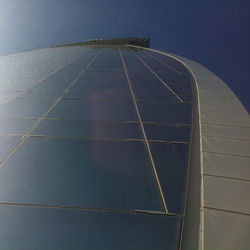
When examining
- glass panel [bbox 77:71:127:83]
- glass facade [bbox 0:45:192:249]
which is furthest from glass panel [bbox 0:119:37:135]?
glass panel [bbox 77:71:127:83]

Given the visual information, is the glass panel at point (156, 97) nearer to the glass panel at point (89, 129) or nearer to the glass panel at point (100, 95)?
the glass panel at point (100, 95)

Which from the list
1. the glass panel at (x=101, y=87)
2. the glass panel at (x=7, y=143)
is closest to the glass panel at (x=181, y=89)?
the glass panel at (x=101, y=87)

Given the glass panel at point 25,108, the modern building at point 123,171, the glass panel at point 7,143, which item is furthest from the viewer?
the glass panel at point 25,108

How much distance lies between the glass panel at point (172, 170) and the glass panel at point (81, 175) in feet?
0.54

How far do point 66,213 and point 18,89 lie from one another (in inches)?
252

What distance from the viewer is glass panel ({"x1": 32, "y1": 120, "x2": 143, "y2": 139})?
5105 mm

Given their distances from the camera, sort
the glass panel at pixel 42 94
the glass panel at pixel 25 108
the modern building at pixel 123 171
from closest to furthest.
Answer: the modern building at pixel 123 171
the glass panel at pixel 25 108
the glass panel at pixel 42 94

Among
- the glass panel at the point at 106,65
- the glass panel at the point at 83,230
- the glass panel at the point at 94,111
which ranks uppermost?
the glass panel at the point at 106,65

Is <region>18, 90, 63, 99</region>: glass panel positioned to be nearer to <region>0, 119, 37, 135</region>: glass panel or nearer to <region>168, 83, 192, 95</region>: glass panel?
<region>0, 119, 37, 135</region>: glass panel

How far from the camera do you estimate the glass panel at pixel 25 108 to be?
238 inches

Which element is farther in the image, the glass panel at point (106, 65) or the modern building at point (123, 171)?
the glass panel at point (106, 65)

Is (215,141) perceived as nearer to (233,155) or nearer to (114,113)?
(233,155)

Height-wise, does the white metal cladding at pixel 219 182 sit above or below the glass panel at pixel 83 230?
above

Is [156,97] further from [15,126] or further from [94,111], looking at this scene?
[15,126]
